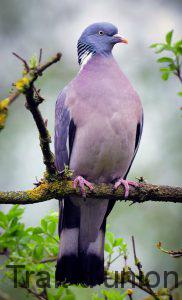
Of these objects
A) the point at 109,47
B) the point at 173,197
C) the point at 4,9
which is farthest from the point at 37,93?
the point at 4,9

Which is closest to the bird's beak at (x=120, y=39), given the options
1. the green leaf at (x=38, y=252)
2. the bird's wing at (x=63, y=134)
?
the bird's wing at (x=63, y=134)

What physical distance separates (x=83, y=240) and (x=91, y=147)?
0.87 metres

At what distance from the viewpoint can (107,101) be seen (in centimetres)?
532

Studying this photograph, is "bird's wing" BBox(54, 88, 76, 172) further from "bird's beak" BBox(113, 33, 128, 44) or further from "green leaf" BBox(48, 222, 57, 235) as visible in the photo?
"bird's beak" BBox(113, 33, 128, 44)

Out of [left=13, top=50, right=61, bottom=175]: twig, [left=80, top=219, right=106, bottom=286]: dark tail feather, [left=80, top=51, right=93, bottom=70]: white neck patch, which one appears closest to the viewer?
[left=13, top=50, right=61, bottom=175]: twig

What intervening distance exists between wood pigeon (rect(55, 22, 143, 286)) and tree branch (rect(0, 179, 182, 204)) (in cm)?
20

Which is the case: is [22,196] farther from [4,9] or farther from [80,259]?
[4,9]

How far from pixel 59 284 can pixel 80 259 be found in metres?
0.61

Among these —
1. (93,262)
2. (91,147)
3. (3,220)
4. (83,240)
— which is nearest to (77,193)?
(3,220)

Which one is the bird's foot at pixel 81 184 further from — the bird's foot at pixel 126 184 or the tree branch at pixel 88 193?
the bird's foot at pixel 126 184

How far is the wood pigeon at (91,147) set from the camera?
523cm

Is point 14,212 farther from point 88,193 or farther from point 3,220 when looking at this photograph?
point 88,193

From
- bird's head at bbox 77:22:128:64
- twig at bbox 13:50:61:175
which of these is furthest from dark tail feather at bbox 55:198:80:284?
bird's head at bbox 77:22:128:64

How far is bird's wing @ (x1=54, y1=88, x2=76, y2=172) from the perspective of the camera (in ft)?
17.8
